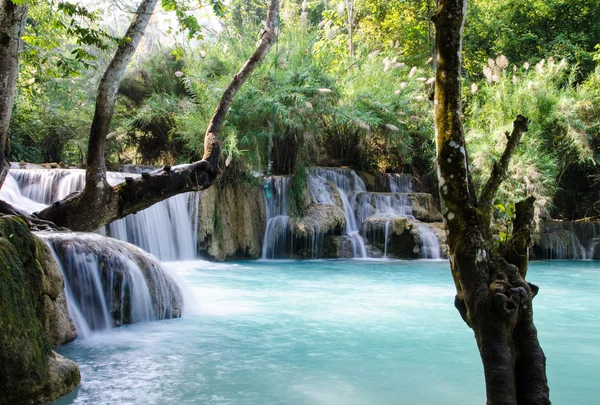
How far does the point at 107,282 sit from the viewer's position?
5.33 meters

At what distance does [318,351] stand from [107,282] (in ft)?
7.11

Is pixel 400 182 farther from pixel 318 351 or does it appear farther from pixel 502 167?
pixel 502 167

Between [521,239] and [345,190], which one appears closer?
[521,239]

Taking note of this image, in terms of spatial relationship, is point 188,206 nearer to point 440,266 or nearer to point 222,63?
point 222,63

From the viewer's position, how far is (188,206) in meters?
12.6

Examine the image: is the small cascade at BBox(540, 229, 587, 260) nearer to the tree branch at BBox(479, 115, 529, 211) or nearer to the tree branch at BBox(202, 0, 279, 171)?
the tree branch at BBox(202, 0, 279, 171)

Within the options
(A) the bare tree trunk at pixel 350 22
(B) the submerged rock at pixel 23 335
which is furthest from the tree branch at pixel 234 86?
(A) the bare tree trunk at pixel 350 22

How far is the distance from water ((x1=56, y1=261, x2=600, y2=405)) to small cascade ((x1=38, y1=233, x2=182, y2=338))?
0.18 meters

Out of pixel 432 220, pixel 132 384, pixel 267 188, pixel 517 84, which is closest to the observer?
pixel 132 384

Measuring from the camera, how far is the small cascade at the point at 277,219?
13.7 metres

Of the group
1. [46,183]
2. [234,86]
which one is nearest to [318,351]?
[234,86]

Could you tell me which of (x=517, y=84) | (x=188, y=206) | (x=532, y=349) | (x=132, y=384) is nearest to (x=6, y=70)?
(x=132, y=384)

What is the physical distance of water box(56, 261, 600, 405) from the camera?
380cm

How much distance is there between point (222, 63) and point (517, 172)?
28.0 ft
